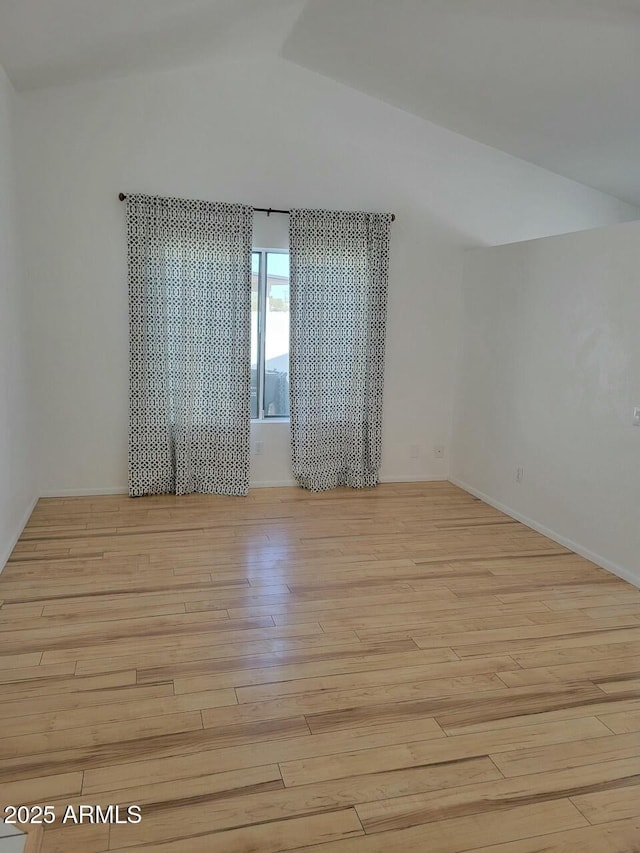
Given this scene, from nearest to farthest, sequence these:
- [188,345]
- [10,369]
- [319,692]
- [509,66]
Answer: [319,692]
[509,66]
[10,369]
[188,345]

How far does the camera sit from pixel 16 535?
4.14 m

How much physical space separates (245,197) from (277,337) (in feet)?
3.71

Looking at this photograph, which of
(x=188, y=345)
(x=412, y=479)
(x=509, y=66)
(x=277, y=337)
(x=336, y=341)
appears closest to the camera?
(x=509, y=66)

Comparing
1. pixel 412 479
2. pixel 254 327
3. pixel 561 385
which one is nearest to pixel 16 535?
pixel 254 327

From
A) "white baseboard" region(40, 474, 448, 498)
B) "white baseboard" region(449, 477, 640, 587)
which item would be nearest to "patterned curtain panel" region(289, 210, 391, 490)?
"white baseboard" region(40, 474, 448, 498)

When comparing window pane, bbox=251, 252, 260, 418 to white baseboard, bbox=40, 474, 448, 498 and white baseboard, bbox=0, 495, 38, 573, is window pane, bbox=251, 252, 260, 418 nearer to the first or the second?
white baseboard, bbox=40, 474, 448, 498

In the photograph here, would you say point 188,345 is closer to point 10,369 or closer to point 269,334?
point 269,334

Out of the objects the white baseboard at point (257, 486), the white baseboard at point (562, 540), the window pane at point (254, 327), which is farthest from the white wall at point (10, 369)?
the white baseboard at point (562, 540)

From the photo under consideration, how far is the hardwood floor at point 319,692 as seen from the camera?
6.42 ft

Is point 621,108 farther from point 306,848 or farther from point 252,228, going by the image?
point 306,848

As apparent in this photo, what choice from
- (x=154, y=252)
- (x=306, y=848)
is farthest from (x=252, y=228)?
(x=306, y=848)

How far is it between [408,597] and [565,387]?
6.15 feet

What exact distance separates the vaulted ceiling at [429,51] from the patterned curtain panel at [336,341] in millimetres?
1116

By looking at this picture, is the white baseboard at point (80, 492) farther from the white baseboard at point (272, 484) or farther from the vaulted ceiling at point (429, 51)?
the vaulted ceiling at point (429, 51)
